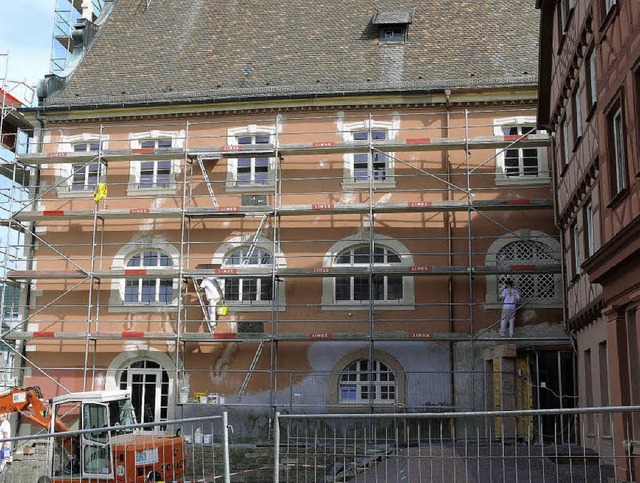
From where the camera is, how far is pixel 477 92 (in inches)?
926

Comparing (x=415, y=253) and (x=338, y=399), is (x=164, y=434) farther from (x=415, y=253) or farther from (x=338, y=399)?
(x=415, y=253)

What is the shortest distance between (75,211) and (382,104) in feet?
29.4

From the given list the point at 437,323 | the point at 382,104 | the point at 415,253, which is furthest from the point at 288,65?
the point at 437,323

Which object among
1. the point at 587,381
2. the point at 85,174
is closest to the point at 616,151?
the point at 587,381

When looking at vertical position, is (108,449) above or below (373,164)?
below

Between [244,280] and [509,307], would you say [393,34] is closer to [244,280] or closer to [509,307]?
[244,280]

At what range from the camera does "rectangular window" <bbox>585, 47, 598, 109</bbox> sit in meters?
15.5

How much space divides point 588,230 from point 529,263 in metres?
5.43

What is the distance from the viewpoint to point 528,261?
74.7ft

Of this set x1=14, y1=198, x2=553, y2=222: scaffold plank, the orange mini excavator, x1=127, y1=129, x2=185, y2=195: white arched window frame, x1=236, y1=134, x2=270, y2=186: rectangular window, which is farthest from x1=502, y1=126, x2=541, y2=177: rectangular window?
the orange mini excavator

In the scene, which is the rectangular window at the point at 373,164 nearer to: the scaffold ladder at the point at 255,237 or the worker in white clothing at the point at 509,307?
the scaffold ladder at the point at 255,237

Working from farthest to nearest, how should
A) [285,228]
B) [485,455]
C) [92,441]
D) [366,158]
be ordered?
[366,158], [285,228], [92,441], [485,455]

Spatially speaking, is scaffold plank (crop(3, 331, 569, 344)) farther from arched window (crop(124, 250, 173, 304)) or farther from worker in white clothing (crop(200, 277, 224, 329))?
arched window (crop(124, 250, 173, 304))

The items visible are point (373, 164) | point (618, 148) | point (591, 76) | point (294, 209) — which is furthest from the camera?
point (373, 164)
